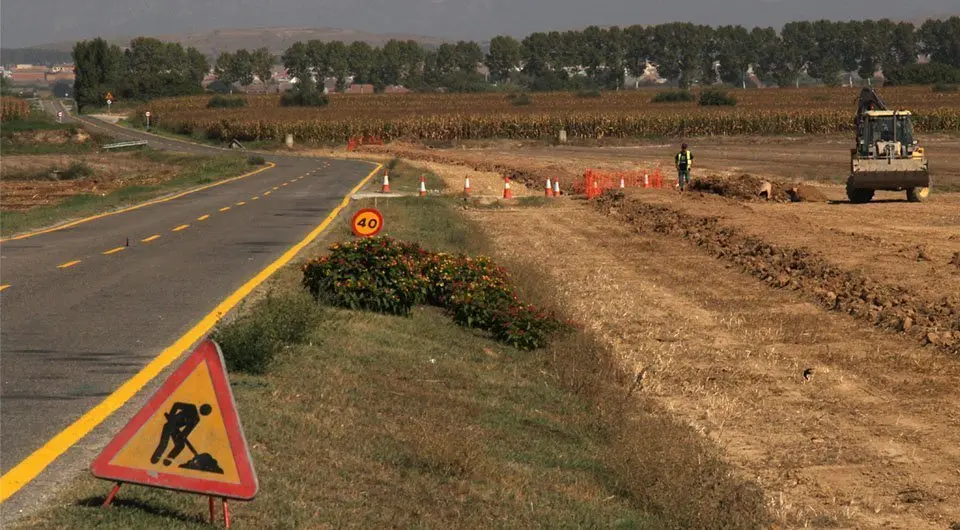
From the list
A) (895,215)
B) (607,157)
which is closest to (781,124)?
(607,157)

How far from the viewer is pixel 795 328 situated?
1792cm

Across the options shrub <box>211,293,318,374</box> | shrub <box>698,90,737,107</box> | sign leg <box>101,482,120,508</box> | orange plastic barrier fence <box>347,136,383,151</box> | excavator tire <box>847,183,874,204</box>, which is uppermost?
sign leg <box>101,482,120,508</box>

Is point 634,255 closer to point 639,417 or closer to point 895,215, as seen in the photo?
point 895,215

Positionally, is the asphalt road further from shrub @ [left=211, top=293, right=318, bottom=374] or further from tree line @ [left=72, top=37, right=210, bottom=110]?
tree line @ [left=72, top=37, right=210, bottom=110]

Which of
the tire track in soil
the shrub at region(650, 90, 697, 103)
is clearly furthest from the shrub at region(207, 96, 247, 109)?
the tire track in soil

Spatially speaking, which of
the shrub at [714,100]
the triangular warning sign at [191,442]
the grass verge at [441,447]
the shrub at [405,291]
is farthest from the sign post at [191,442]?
the shrub at [714,100]

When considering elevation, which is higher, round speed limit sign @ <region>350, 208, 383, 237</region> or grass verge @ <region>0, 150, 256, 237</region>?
round speed limit sign @ <region>350, 208, 383, 237</region>

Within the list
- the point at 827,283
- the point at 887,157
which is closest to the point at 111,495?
the point at 827,283

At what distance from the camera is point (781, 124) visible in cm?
10031

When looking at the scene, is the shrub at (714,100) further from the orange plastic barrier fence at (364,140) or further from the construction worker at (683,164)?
the construction worker at (683,164)

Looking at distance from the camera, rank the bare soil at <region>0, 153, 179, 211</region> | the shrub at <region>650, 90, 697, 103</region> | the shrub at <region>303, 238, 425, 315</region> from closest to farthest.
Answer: the shrub at <region>303, 238, 425, 315</region> → the bare soil at <region>0, 153, 179, 211</region> → the shrub at <region>650, 90, 697, 103</region>

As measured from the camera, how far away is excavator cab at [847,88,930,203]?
37.8 metres

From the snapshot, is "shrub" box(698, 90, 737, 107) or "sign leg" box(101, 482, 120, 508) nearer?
"sign leg" box(101, 482, 120, 508)

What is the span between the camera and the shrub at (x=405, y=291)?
51.1 ft
